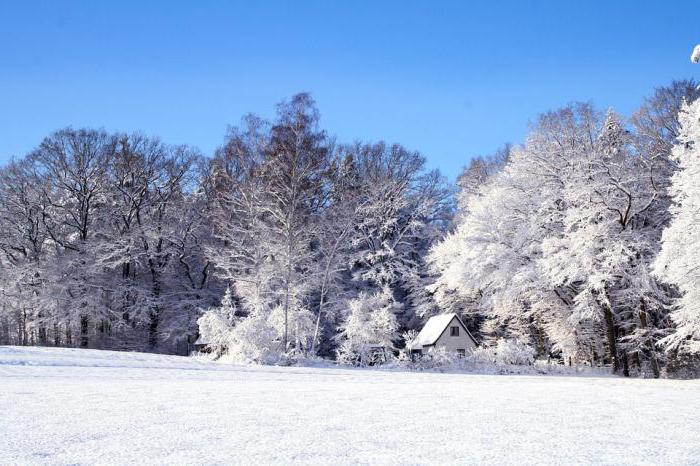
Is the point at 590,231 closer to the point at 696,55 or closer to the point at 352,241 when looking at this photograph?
the point at 696,55

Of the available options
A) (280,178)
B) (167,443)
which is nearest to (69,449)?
(167,443)

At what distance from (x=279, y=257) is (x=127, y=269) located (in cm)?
1308

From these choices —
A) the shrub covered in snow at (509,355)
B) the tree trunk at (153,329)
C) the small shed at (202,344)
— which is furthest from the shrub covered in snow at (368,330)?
the tree trunk at (153,329)

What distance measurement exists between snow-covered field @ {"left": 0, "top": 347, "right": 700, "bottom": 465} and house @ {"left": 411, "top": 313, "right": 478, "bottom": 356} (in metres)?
26.4

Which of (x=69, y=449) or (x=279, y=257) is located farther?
(x=279, y=257)

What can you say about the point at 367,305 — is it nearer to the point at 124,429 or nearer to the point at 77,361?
the point at 77,361

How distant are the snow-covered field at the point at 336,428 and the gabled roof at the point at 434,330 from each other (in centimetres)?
2631

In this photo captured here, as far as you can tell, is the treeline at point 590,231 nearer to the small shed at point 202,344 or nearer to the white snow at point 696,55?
the white snow at point 696,55

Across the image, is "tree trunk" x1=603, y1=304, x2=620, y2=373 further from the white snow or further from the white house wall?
the white snow

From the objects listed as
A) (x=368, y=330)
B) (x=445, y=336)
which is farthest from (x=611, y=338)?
(x=368, y=330)

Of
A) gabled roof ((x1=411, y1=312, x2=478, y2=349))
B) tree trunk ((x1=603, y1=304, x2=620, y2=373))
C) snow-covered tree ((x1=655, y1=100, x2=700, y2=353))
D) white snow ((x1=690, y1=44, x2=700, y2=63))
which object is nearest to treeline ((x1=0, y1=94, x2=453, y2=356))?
gabled roof ((x1=411, y1=312, x2=478, y2=349))

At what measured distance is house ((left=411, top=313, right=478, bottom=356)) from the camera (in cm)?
3797

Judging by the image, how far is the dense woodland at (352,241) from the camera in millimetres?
27266

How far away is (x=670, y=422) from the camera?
7789 mm
